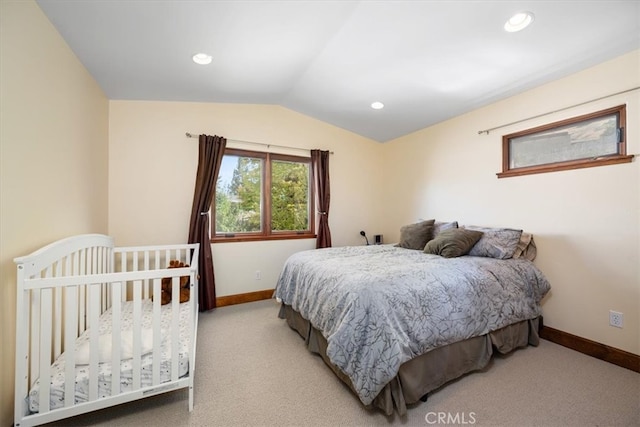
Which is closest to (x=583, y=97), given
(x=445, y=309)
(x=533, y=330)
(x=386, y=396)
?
(x=533, y=330)

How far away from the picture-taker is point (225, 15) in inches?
71.7

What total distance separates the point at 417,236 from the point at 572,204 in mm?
1375

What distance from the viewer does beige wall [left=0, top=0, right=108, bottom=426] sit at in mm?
1347

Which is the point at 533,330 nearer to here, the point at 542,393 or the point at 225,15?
the point at 542,393

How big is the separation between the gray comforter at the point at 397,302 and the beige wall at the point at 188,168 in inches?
46.1

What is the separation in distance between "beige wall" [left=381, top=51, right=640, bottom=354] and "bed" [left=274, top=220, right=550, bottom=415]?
0.80 feet

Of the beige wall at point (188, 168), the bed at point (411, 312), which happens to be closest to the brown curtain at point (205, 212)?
the beige wall at point (188, 168)

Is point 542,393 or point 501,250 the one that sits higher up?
point 501,250

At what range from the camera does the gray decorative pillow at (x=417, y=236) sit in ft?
10.1

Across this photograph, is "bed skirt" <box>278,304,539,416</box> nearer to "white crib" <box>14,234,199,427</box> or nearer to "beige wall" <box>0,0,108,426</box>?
"white crib" <box>14,234,199,427</box>

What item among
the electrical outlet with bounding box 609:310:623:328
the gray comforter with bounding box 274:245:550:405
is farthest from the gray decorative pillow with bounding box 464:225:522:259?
the electrical outlet with bounding box 609:310:623:328

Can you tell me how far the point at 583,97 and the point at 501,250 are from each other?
1465mm

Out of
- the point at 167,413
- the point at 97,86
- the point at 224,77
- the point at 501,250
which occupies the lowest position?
the point at 167,413

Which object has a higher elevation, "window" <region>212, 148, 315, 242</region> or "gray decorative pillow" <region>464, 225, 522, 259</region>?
"window" <region>212, 148, 315, 242</region>
